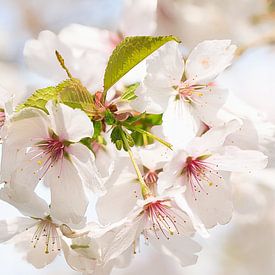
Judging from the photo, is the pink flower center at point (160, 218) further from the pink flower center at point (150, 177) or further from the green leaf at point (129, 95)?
the green leaf at point (129, 95)

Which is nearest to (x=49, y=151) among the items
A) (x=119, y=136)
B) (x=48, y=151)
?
(x=48, y=151)

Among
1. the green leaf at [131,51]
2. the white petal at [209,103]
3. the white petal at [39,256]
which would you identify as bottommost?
the white petal at [39,256]

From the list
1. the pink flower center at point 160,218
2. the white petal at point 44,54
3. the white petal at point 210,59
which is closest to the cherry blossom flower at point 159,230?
the pink flower center at point 160,218

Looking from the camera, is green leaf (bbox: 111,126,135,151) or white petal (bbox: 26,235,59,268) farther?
white petal (bbox: 26,235,59,268)

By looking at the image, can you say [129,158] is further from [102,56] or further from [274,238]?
[274,238]

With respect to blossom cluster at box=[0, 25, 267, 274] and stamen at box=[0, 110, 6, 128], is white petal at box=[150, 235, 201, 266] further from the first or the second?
stamen at box=[0, 110, 6, 128]

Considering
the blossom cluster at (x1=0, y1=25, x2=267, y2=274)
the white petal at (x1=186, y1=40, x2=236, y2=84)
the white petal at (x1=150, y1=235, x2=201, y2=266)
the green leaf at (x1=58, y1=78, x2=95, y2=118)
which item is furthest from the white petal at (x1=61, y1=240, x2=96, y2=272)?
the white petal at (x1=186, y1=40, x2=236, y2=84)
